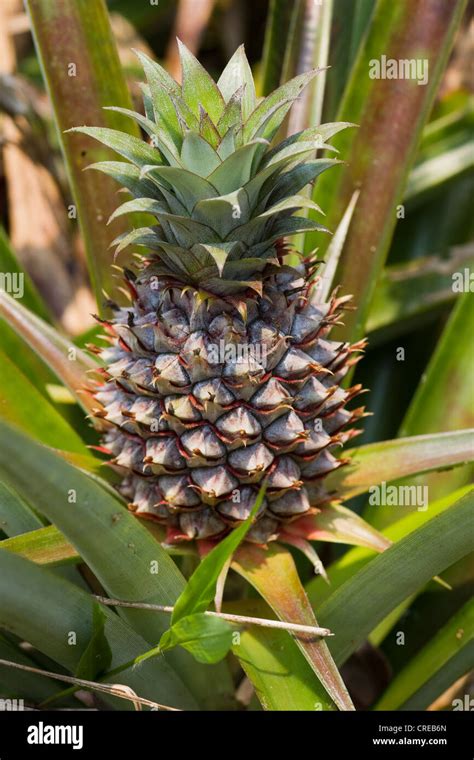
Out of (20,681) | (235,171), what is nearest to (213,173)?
(235,171)

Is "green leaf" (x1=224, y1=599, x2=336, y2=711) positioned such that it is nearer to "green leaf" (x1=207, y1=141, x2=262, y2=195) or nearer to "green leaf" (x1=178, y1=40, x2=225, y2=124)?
"green leaf" (x1=207, y1=141, x2=262, y2=195)

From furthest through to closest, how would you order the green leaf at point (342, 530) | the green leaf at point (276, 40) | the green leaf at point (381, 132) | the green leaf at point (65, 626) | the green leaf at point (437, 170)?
the green leaf at point (437, 170) → the green leaf at point (276, 40) → the green leaf at point (381, 132) → the green leaf at point (342, 530) → the green leaf at point (65, 626)

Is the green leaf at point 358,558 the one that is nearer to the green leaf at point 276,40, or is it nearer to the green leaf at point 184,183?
the green leaf at point 184,183

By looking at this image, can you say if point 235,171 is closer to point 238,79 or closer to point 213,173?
point 213,173

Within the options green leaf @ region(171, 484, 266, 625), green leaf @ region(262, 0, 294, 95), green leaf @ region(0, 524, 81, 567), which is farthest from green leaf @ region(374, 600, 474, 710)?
green leaf @ region(262, 0, 294, 95)

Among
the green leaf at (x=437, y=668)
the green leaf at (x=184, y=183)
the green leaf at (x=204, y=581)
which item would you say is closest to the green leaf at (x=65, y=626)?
the green leaf at (x=204, y=581)

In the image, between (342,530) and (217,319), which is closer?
(217,319)

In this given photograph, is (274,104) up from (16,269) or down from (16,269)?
up
